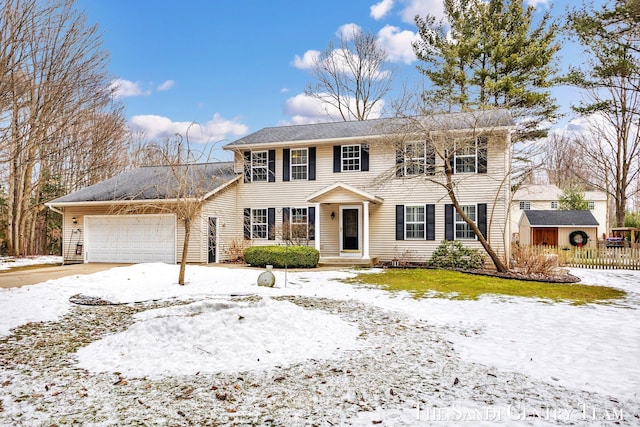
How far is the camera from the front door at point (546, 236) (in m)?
26.7

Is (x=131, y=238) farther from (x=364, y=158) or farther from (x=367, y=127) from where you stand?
(x=367, y=127)

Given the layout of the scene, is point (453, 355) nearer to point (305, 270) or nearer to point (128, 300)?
point (128, 300)

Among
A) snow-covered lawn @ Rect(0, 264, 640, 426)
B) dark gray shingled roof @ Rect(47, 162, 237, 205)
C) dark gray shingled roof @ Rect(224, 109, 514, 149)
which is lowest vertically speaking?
snow-covered lawn @ Rect(0, 264, 640, 426)

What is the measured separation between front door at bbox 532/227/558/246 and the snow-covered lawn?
20.1 meters

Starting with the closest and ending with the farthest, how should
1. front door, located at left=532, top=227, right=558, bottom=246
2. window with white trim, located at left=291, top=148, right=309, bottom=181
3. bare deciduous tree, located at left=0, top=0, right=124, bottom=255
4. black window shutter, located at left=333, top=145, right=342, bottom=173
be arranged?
bare deciduous tree, located at left=0, top=0, right=124, bottom=255, black window shutter, located at left=333, top=145, right=342, bottom=173, window with white trim, located at left=291, top=148, right=309, bottom=181, front door, located at left=532, top=227, right=558, bottom=246

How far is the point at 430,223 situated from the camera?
15953mm

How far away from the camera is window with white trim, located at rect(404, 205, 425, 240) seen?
16.1 metres

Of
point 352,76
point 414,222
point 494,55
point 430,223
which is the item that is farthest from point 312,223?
point 352,76

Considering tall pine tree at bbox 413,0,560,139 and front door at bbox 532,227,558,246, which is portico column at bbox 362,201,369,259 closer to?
tall pine tree at bbox 413,0,560,139

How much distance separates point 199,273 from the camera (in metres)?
12.4

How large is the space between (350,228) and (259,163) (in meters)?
4.81

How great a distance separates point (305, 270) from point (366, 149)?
5.62 meters

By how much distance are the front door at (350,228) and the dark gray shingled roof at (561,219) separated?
15572 millimetres

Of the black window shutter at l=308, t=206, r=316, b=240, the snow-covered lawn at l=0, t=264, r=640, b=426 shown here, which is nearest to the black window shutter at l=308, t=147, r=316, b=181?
the black window shutter at l=308, t=206, r=316, b=240
